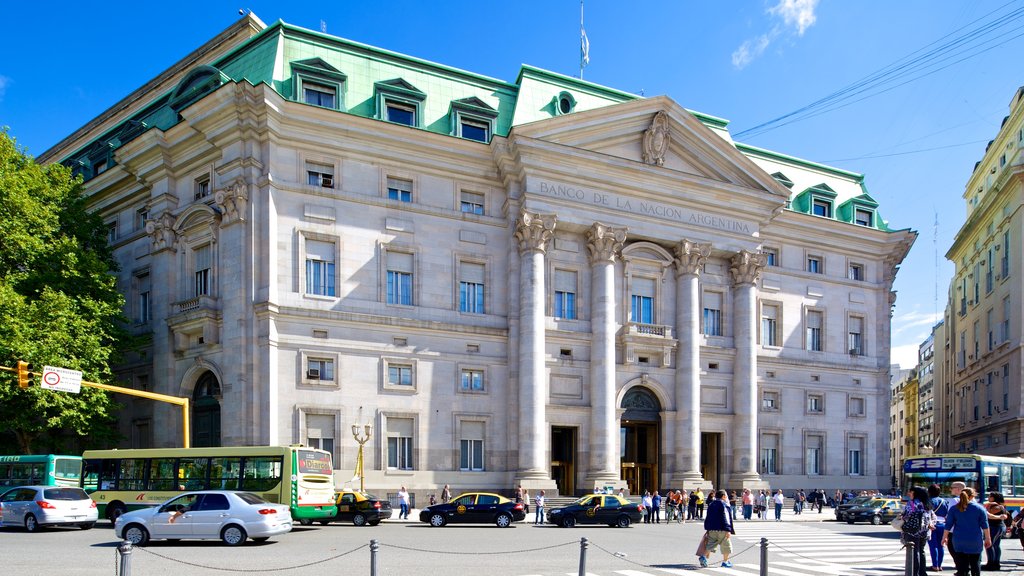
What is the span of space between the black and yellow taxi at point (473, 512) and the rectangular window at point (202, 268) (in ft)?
53.2

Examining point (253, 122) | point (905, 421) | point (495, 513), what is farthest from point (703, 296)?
point (905, 421)

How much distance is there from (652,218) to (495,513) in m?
20.5

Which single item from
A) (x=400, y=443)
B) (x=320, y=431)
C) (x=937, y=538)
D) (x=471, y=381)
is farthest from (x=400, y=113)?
(x=937, y=538)

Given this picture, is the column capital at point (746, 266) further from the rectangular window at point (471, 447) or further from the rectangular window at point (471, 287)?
the rectangular window at point (471, 447)

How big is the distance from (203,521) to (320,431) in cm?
1702

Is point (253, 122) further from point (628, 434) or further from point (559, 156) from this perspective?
point (628, 434)

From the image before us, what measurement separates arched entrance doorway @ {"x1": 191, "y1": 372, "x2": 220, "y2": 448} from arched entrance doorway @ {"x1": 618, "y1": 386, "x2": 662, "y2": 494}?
21.1 metres

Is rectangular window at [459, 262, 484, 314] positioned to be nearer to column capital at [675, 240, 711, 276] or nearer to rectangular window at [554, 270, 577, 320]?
rectangular window at [554, 270, 577, 320]

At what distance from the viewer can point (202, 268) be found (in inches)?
1639

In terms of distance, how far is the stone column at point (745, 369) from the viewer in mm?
48969

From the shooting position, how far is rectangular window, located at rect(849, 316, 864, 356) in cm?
5700

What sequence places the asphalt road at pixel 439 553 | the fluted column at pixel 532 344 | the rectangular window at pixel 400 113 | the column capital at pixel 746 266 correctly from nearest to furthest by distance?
the asphalt road at pixel 439 553 → the fluted column at pixel 532 344 → the rectangular window at pixel 400 113 → the column capital at pixel 746 266

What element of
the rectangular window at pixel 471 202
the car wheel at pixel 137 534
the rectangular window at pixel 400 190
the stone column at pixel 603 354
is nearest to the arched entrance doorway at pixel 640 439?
the stone column at pixel 603 354

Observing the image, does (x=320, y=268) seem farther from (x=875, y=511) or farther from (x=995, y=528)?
(x=995, y=528)
